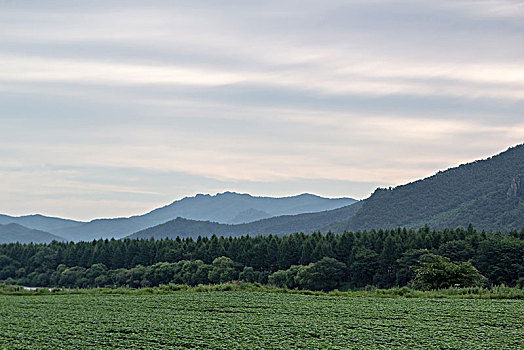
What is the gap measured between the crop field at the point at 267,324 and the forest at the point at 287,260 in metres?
35.8

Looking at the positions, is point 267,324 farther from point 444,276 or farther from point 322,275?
point 322,275

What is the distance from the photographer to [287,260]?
9856 cm

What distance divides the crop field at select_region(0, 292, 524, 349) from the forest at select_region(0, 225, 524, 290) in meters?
35.8

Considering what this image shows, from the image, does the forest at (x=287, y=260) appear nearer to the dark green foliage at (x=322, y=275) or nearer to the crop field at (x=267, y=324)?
the dark green foliage at (x=322, y=275)

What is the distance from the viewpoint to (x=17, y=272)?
121750 millimetres

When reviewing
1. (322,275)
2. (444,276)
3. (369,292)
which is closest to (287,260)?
(322,275)

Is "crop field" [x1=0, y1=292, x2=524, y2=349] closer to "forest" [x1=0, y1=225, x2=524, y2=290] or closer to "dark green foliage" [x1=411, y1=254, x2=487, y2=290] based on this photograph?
"dark green foliage" [x1=411, y1=254, x2=487, y2=290]

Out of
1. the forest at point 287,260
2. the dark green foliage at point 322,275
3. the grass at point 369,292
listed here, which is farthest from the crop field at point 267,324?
the dark green foliage at point 322,275

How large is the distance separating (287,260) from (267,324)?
71.2m

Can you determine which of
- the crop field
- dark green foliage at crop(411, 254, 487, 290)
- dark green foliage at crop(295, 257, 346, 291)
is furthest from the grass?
dark green foliage at crop(295, 257, 346, 291)

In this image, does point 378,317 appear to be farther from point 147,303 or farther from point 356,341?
Result: point 147,303

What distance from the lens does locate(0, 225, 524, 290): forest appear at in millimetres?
77812

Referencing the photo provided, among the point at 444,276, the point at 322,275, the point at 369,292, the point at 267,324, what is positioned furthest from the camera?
the point at 322,275

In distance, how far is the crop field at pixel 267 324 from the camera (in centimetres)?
2336
